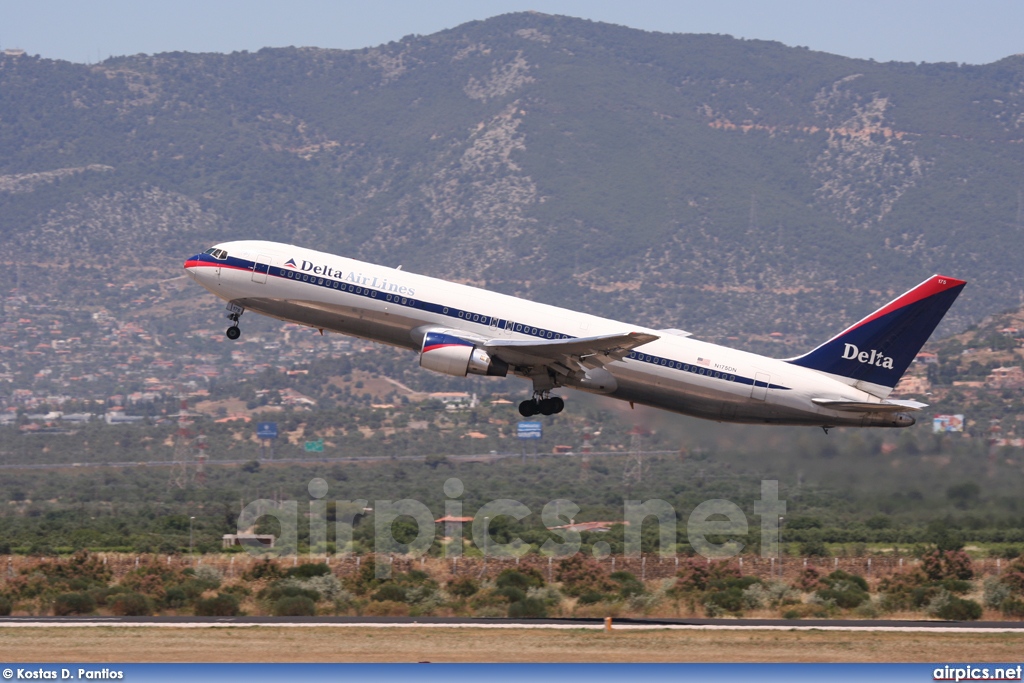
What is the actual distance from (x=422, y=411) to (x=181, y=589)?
329 ft

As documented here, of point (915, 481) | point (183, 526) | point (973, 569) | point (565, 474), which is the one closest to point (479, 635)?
point (915, 481)

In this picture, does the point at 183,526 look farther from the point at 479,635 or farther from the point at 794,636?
the point at 794,636

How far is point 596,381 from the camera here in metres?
51.0

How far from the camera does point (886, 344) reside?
5291 cm

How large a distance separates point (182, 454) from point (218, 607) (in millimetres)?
81919

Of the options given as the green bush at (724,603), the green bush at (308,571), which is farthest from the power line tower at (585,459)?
the green bush at (724,603)

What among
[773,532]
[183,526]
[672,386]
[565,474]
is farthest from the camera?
[565,474]

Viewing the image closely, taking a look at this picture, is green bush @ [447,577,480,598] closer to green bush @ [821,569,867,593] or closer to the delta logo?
green bush @ [821,569,867,593]

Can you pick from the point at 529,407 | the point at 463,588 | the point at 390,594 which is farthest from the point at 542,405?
the point at 390,594

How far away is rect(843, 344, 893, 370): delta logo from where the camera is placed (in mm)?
52719

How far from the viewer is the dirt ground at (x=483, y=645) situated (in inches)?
1636

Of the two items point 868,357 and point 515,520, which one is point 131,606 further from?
point 515,520

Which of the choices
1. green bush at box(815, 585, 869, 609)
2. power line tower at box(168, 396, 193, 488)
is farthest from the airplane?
power line tower at box(168, 396, 193, 488)

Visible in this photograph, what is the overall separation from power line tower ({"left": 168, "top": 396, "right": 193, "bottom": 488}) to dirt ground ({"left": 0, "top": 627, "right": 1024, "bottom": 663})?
6703 cm
